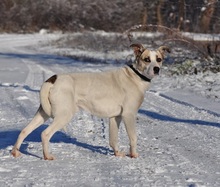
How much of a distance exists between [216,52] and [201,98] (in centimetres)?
715

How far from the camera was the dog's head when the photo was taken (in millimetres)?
7812

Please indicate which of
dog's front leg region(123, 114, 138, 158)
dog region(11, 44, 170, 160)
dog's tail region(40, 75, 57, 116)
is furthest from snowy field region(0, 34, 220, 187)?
dog's tail region(40, 75, 57, 116)

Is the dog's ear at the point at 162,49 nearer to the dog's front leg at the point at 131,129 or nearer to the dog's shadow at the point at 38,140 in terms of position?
the dog's front leg at the point at 131,129

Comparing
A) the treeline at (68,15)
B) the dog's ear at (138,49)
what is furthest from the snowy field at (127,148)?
the treeline at (68,15)

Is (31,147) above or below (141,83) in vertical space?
below

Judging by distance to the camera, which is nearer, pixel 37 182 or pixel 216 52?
pixel 37 182

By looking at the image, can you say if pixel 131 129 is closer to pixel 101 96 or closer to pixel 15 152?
pixel 101 96

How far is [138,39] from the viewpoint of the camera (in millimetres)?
34594

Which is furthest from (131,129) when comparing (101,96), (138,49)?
(138,49)

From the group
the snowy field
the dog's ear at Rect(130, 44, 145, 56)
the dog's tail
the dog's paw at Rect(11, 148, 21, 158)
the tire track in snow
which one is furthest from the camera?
the dog's ear at Rect(130, 44, 145, 56)

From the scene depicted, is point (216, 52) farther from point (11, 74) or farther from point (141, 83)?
point (141, 83)

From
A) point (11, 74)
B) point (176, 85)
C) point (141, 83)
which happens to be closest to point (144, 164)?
point (141, 83)

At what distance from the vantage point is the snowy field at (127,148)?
6.59 meters

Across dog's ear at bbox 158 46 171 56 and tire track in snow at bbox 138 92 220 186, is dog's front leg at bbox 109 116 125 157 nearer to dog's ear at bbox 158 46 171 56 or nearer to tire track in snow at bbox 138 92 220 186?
tire track in snow at bbox 138 92 220 186
